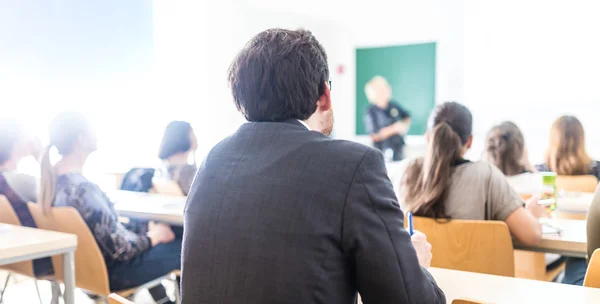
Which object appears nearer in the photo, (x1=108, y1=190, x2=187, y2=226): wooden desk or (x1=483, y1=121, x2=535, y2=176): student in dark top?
(x1=108, y1=190, x2=187, y2=226): wooden desk

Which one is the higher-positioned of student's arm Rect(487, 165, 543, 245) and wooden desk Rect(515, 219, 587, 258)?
student's arm Rect(487, 165, 543, 245)

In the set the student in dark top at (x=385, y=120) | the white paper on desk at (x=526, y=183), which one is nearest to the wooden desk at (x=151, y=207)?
the white paper on desk at (x=526, y=183)

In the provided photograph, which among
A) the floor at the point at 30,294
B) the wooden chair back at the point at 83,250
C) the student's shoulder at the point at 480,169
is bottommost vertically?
the floor at the point at 30,294

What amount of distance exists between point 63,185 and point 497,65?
5.28 m

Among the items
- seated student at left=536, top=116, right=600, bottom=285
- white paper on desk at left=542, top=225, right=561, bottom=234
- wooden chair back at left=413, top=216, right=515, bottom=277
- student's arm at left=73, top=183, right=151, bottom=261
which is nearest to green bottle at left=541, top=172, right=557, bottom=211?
white paper on desk at left=542, top=225, right=561, bottom=234

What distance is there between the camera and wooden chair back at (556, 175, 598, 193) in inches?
129

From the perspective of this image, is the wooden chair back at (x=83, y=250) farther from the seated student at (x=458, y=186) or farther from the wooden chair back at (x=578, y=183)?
the wooden chair back at (x=578, y=183)

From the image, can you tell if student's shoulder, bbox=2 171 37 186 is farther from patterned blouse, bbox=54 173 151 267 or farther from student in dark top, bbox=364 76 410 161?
student in dark top, bbox=364 76 410 161

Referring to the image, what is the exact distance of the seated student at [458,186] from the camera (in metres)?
2.02

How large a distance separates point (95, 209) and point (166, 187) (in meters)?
1.20

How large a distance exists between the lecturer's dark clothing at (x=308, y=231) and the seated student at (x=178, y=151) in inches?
100

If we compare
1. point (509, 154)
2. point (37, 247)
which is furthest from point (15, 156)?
point (509, 154)

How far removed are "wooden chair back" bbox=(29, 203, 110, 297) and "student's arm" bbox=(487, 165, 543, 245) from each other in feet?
5.40

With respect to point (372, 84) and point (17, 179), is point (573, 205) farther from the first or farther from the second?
point (372, 84)
